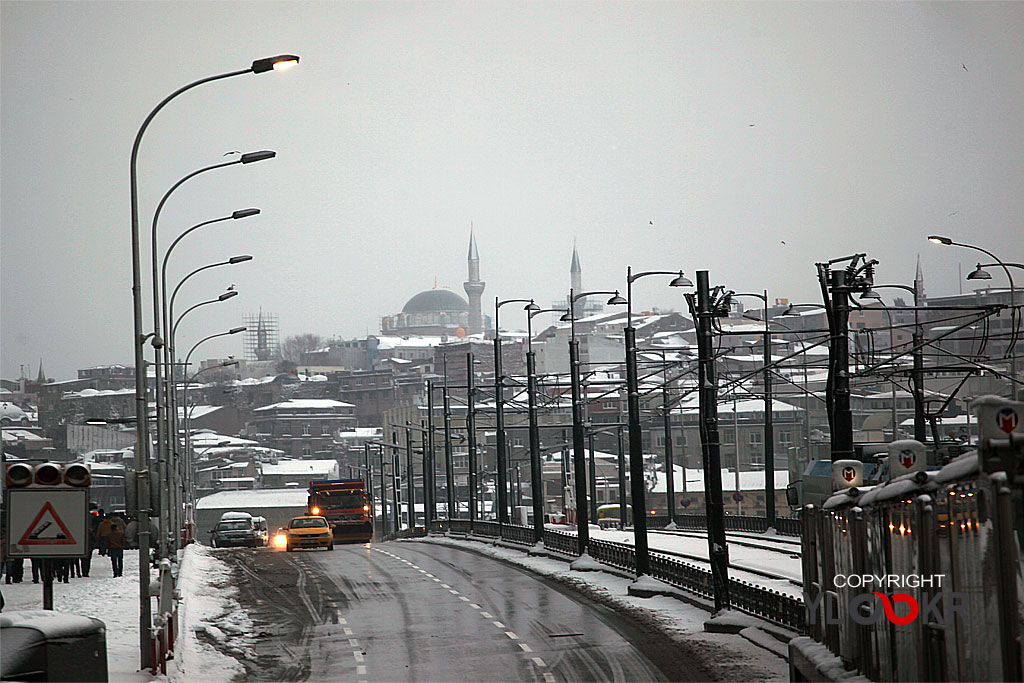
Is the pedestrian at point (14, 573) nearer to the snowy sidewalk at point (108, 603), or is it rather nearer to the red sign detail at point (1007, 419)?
the snowy sidewalk at point (108, 603)

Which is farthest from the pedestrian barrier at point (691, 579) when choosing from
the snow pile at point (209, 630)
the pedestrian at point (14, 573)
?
the pedestrian at point (14, 573)

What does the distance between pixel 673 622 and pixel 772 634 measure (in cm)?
327

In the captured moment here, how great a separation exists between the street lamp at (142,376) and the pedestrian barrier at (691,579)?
10.0 m

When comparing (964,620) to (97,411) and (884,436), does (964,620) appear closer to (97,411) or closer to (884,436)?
(884,436)

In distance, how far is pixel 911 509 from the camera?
1220 centimetres

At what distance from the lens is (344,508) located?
69.0 metres

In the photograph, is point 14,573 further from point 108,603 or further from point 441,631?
point 441,631

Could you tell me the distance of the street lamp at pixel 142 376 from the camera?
18594 millimetres

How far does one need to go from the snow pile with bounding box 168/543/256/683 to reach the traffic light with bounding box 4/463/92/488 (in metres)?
4.25

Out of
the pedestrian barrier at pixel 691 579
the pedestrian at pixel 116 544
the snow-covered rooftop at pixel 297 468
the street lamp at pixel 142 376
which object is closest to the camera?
the street lamp at pixel 142 376

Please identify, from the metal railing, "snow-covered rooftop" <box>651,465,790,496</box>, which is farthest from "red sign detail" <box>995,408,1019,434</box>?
"snow-covered rooftop" <box>651,465,790,496</box>

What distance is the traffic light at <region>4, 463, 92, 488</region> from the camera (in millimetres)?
15969

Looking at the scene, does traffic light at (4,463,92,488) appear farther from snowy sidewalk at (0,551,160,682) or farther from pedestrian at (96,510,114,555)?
pedestrian at (96,510,114,555)

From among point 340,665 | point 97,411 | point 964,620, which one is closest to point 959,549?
point 964,620
